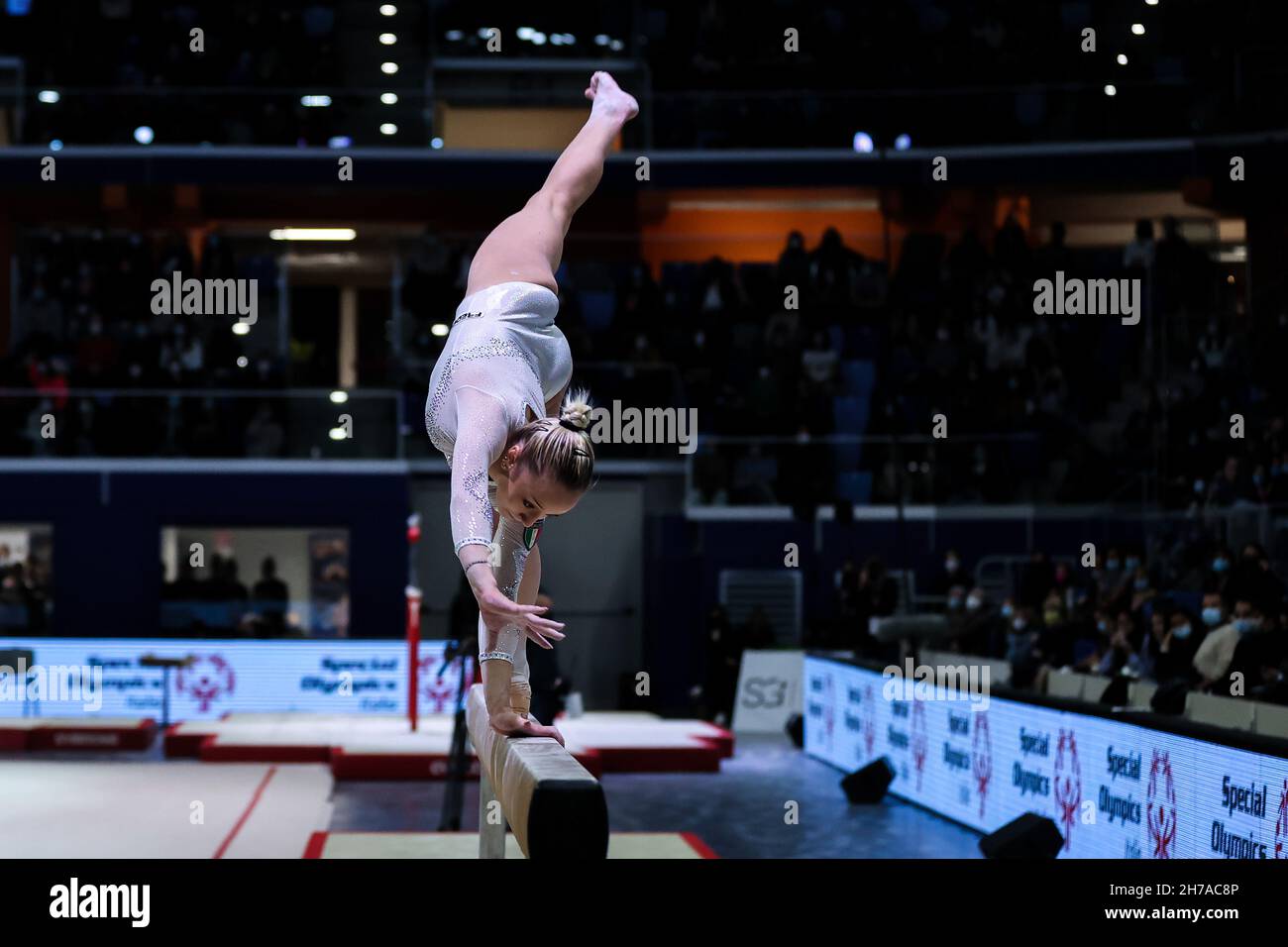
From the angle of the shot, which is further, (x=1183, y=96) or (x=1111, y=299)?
(x=1183, y=96)

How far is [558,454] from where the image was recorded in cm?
414

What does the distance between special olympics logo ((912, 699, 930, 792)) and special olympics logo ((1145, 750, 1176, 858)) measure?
3.85 meters

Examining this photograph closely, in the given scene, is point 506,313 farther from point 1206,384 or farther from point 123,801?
point 1206,384

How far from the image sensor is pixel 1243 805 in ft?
21.1

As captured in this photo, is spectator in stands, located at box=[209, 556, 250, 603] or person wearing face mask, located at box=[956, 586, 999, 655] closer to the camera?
person wearing face mask, located at box=[956, 586, 999, 655]

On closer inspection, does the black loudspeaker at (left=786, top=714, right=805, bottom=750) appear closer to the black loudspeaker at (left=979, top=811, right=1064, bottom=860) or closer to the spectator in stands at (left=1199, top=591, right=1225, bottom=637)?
the spectator in stands at (left=1199, top=591, right=1225, bottom=637)

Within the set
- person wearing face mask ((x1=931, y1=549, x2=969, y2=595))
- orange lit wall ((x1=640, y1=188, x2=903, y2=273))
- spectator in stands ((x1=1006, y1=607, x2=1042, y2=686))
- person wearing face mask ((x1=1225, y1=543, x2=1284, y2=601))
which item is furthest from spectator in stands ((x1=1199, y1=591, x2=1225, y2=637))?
orange lit wall ((x1=640, y1=188, x2=903, y2=273))

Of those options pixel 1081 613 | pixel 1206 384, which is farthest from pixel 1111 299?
pixel 1081 613

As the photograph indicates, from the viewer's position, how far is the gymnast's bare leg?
4680 millimetres

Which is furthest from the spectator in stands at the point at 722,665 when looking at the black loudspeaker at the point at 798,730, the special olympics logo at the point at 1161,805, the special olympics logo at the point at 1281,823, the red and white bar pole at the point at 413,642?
the special olympics logo at the point at 1281,823

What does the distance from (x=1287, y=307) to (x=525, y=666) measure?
12.1 meters

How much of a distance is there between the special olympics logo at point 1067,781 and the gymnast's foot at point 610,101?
5108mm

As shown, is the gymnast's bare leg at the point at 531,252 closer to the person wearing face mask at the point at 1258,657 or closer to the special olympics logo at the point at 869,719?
the person wearing face mask at the point at 1258,657

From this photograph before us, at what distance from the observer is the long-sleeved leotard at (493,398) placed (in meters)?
4.13
